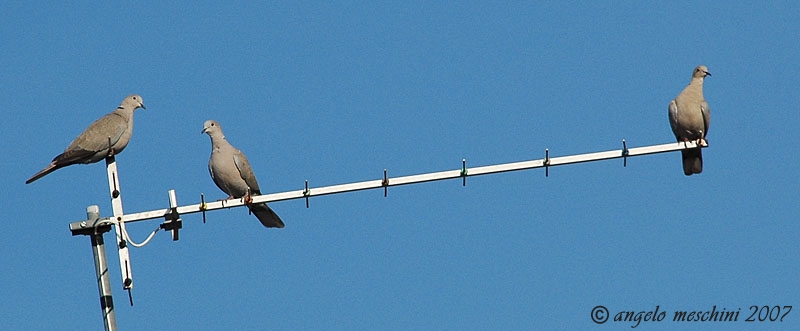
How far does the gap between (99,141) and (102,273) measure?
3.13 metres

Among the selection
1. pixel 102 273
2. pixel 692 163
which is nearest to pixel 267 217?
pixel 102 273

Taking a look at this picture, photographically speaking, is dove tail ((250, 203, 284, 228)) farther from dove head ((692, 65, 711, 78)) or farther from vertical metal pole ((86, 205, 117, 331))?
dove head ((692, 65, 711, 78))

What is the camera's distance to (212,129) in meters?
11.9

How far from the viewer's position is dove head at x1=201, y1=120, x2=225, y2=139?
466 inches

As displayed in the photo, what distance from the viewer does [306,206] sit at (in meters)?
8.05

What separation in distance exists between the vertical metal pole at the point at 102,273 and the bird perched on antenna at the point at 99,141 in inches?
81.0

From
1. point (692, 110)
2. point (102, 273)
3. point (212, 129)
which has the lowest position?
point (102, 273)

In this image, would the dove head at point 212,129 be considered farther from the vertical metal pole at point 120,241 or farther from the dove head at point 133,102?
the vertical metal pole at point 120,241

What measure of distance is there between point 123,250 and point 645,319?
4265 millimetres

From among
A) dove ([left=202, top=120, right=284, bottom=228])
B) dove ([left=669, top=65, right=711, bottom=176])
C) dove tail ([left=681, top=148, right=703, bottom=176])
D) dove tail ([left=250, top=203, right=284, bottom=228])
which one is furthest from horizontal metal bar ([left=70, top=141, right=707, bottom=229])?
dove ([left=669, top=65, right=711, bottom=176])

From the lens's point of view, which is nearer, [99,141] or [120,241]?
[120,241]

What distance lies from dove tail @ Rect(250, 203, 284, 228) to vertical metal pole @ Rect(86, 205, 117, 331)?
11.9 feet

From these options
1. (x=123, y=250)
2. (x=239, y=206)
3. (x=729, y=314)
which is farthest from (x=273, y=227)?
(x=729, y=314)

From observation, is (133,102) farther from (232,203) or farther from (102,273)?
(102,273)
